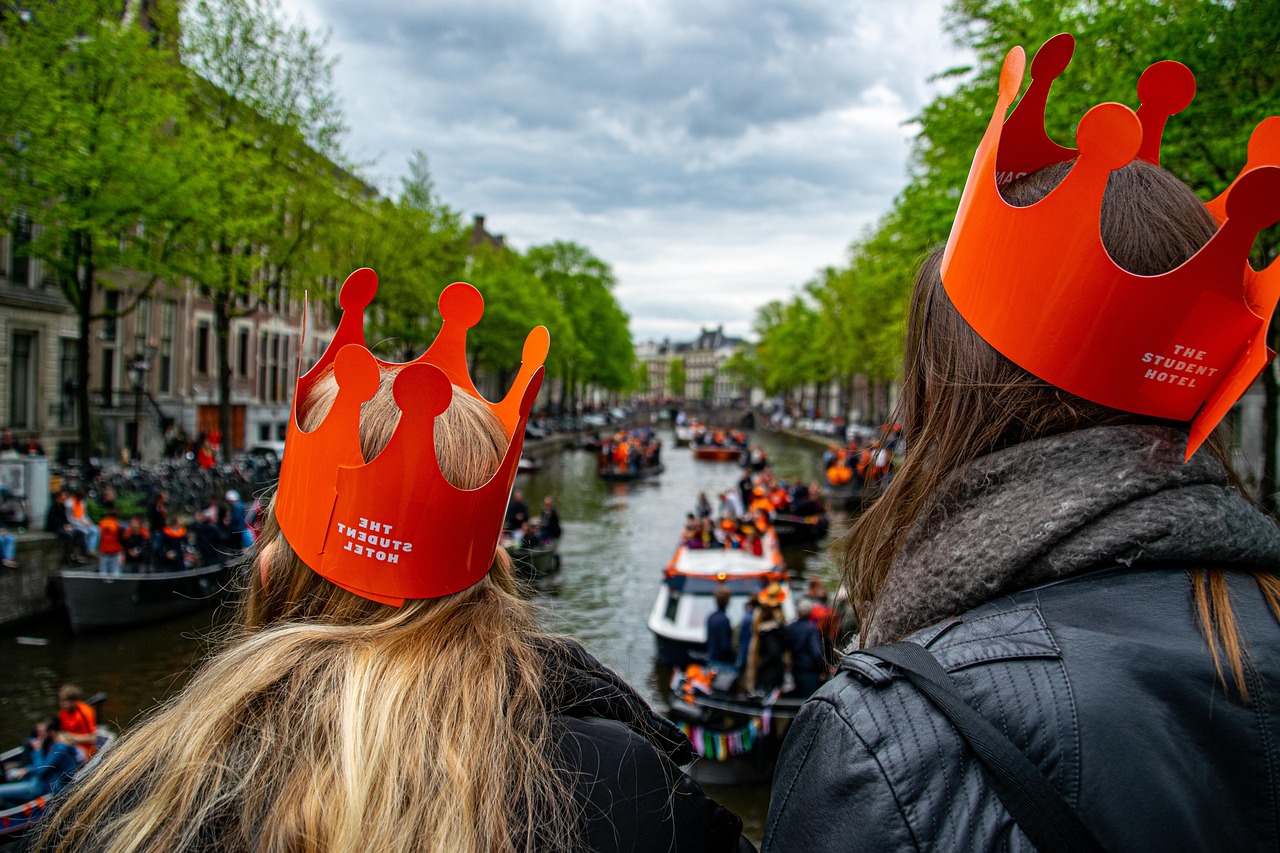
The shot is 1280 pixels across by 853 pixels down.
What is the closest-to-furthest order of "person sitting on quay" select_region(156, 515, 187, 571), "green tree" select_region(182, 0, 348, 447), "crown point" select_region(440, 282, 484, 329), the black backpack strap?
the black backpack strap → "crown point" select_region(440, 282, 484, 329) → "person sitting on quay" select_region(156, 515, 187, 571) → "green tree" select_region(182, 0, 348, 447)

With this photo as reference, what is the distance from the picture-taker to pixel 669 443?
75.2 meters

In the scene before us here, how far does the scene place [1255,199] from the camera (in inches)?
46.6

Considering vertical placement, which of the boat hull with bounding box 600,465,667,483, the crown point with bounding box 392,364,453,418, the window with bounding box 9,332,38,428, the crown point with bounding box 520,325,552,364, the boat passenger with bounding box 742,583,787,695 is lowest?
the boat hull with bounding box 600,465,667,483

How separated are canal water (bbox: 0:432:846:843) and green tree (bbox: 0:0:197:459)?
20.4 ft

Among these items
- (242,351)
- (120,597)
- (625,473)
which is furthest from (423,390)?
(242,351)

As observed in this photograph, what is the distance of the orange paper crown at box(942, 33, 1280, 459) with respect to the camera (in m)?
1.29

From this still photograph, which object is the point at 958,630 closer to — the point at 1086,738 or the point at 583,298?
the point at 1086,738

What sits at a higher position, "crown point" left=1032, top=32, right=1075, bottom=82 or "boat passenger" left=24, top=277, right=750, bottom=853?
"crown point" left=1032, top=32, right=1075, bottom=82

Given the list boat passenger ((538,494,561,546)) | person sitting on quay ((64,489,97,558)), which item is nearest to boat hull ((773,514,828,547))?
boat passenger ((538,494,561,546))

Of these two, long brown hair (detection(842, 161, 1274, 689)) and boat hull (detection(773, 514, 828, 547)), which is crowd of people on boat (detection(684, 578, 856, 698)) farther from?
boat hull (detection(773, 514, 828, 547))

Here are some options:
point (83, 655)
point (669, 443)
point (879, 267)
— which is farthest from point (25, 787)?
point (669, 443)

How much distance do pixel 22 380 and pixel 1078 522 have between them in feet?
97.3

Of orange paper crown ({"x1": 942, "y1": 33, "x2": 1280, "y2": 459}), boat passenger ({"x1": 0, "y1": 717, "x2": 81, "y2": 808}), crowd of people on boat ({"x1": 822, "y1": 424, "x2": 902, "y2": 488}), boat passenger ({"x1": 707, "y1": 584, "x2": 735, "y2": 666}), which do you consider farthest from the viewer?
boat passenger ({"x1": 707, "y1": 584, "x2": 735, "y2": 666})

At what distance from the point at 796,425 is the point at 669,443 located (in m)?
14.0
